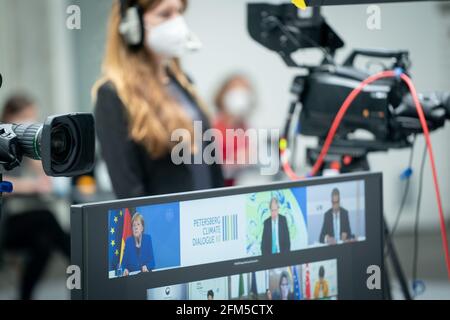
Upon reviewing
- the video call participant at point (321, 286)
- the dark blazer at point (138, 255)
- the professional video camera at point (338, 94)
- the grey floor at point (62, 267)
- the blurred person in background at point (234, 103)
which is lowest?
the grey floor at point (62, 267)

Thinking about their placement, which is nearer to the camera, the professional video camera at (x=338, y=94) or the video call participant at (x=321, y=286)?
the video call participant at (x=321, y=286)

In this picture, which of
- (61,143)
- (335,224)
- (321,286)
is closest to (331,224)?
(335,224)

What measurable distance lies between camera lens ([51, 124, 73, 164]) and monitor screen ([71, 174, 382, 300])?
169 mm

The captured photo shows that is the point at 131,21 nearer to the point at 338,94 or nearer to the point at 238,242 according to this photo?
the point at 338,94

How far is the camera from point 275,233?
154cm

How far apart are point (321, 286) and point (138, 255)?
0.38 meters

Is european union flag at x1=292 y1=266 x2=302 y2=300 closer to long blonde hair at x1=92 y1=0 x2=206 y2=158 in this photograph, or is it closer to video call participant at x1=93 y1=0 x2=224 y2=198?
video call participant at x1=93 y1=0 x2=224 y2=198

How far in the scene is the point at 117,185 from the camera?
2209 millimetres

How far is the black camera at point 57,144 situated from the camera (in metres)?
1.45

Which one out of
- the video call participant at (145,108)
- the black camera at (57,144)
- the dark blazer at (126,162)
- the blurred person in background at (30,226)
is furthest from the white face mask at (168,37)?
the blurred person in background at (30,226)

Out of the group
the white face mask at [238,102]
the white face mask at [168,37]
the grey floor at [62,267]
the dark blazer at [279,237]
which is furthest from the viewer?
the white face mask at [238,102]

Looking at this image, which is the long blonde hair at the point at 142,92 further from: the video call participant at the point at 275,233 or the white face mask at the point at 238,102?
the white face mask at the point at 238,102

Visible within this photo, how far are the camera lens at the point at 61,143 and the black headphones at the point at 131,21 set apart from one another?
2.77ft

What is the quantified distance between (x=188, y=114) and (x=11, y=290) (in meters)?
2.65
